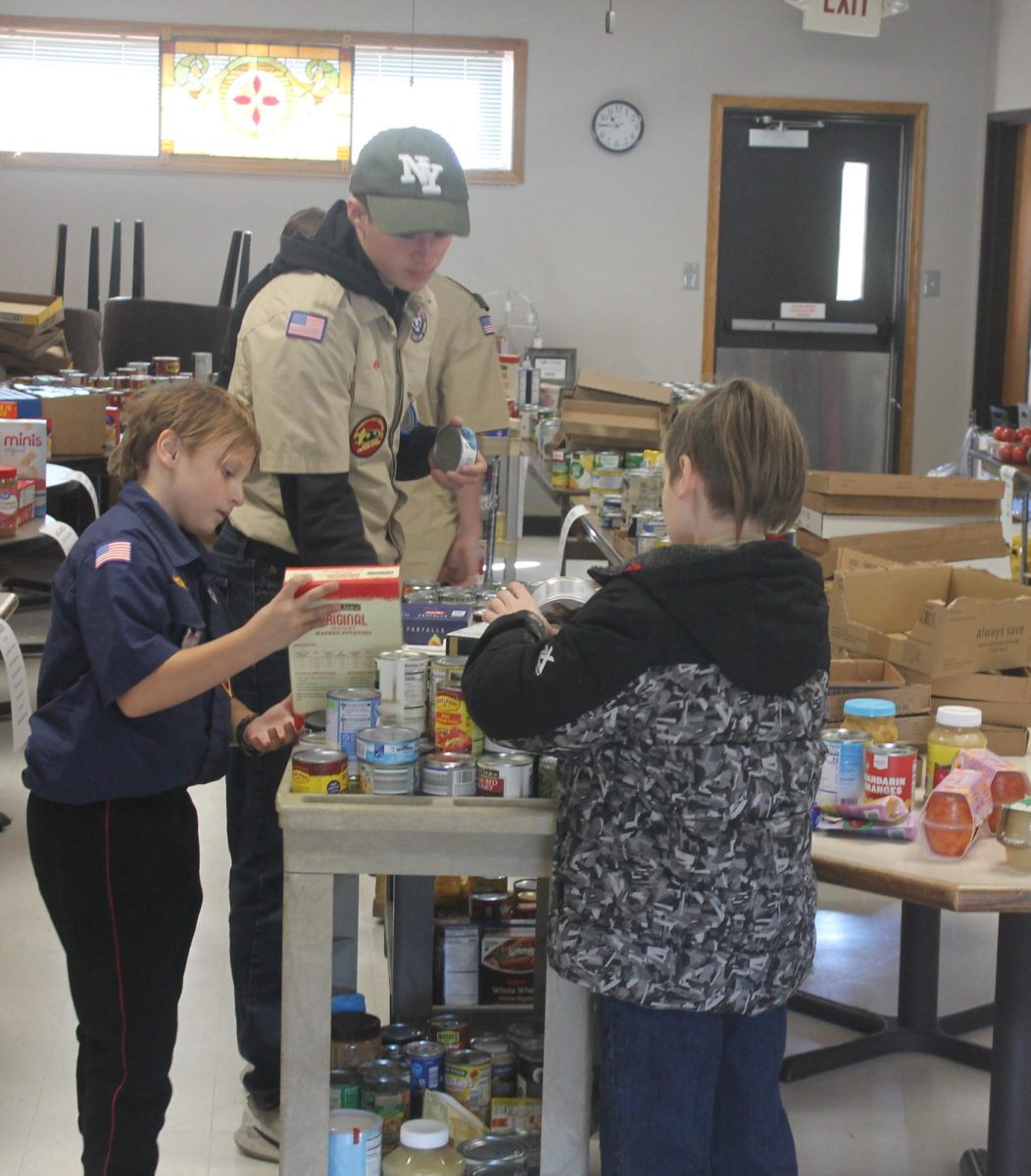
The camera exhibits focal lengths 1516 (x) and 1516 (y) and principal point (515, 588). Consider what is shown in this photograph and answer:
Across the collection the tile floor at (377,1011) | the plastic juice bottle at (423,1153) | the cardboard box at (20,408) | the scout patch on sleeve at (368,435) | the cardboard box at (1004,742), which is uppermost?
the scout patch on sleeve at (368,435)

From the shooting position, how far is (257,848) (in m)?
2.41

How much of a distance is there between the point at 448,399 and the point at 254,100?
691 centimetres

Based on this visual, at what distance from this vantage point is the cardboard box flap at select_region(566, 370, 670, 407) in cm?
549

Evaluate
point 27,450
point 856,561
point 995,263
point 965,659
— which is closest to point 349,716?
point 965,659

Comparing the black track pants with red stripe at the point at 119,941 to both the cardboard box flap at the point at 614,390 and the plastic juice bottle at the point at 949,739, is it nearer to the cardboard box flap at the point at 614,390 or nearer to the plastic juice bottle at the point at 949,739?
the plastic juice bottle at the point at 949,739

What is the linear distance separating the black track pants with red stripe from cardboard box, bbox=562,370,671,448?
137 inches

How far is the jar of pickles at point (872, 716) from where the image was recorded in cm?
224

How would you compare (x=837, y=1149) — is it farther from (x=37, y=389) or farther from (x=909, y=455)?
(x=909, y=455)

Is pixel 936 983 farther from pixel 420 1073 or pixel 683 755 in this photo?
pixel 683 755

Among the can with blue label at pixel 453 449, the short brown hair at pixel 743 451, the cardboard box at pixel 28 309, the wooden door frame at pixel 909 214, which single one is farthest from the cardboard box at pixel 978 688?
the wooden door frame at pixel 909 214

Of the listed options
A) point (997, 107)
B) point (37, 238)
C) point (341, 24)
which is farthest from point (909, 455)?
point (37, 238)

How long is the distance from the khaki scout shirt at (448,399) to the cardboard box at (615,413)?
172 centimetres

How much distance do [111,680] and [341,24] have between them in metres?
8.35

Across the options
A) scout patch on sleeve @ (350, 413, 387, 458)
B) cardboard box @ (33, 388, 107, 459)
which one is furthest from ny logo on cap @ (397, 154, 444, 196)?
cardboard box @ (33, 388, 107, 459)
